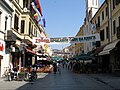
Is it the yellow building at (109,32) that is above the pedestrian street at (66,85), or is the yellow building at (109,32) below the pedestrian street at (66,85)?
above

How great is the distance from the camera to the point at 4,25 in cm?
2586

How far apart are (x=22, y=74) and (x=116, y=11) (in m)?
13.9

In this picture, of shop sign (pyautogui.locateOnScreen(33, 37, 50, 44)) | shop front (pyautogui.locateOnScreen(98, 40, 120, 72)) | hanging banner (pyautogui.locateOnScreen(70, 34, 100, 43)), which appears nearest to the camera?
shop front (pyautogui.locateOnScreen(98, 40, 120, 72))

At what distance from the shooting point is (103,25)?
126ft

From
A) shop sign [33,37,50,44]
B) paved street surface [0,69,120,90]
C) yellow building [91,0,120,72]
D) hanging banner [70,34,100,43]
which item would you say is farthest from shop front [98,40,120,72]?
shop sign [33,37,50,44]

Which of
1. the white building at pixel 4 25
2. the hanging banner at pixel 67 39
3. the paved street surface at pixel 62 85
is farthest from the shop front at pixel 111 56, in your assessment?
the white building at pixel 4 25

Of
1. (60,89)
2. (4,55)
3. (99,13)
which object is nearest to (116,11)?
(99,13)

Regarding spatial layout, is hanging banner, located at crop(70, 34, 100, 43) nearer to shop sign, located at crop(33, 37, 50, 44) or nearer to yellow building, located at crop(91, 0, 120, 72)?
yellow building, located at crop(91, 0, 120, 72)

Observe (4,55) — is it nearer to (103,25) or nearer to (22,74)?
(22,74)

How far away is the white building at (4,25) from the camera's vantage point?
24594mm

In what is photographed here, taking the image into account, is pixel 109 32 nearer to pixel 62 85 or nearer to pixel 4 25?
pixel 4 25

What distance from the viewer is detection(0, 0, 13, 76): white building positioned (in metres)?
24.6

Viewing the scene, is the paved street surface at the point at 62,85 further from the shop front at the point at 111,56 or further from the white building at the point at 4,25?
the shop front at the point at 111,56

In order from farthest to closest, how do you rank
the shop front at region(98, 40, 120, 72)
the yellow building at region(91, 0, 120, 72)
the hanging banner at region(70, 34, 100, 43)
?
the hanging banner at region(70, 34, 100, 43) < the yellow building at region(91, 0, 120, 72) < the shop front at region(98, 40, 120, 72)
